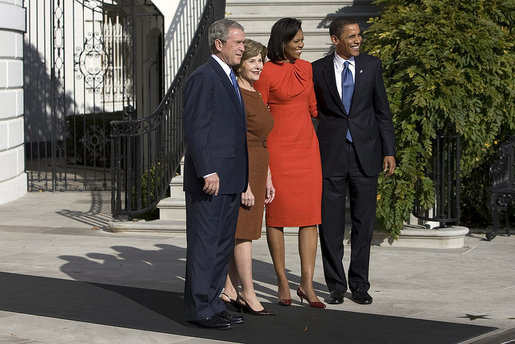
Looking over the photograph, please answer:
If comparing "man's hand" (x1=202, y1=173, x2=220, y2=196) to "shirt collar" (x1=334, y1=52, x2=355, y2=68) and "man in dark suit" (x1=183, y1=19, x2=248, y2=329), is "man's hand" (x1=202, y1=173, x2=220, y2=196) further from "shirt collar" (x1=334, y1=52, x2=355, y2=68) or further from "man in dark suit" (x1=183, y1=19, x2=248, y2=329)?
"shirt collar" (x1=334, y1=52, x2=355, y2=68)

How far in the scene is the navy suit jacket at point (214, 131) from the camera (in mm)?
6680

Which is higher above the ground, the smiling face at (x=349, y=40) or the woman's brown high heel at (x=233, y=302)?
the smiling face at (x=349, y=40)

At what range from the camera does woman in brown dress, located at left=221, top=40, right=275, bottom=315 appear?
720 centimetres

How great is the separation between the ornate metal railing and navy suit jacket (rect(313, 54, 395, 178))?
376cm

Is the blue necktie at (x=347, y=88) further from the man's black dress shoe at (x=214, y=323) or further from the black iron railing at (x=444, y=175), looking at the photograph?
the black iron railing at (x=444, y=175)

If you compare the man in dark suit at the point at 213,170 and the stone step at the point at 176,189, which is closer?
the man in dark suit at the point at 213,170

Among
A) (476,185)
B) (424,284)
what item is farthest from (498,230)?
(424,284)

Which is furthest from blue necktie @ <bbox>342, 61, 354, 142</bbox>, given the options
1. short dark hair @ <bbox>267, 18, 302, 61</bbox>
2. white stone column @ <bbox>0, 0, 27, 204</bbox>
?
white stone column @ <bbox>0, 0, 27, 204</bbox>

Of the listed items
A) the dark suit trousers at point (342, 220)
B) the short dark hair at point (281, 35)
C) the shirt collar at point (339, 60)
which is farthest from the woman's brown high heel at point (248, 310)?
the shirt collar at point (339, 60)

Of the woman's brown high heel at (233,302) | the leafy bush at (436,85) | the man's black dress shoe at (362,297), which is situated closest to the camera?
the woman's brown high heel at (233,302)

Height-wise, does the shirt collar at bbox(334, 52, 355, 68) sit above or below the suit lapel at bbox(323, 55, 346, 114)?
above

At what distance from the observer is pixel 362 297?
770 cm

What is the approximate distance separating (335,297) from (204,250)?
129cm

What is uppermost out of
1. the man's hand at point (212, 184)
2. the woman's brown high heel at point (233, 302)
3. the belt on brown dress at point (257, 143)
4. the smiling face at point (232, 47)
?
the smiling face at point (232, 47)
